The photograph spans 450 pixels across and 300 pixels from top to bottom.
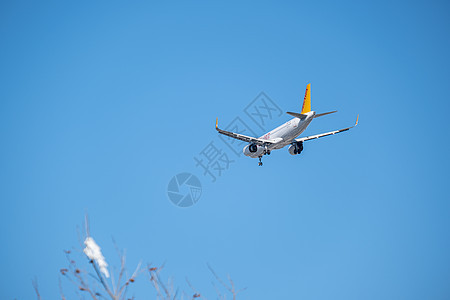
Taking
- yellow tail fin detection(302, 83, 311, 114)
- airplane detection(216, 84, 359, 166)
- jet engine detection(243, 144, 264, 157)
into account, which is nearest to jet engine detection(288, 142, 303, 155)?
airplane detection(216, 84, 359, 166)

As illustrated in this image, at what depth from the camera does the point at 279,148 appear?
2559 inches

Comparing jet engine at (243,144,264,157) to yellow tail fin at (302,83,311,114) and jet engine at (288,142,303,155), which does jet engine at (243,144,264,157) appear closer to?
jet engine at (288,142,303,155)

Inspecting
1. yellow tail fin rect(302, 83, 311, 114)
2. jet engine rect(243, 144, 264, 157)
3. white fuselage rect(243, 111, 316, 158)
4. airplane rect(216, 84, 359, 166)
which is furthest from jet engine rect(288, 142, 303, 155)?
yellow tail fin rect(302, 83, 311, 114)

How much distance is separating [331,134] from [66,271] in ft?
187

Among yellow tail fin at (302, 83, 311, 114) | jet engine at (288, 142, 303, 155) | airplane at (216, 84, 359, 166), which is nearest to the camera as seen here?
airplane at (216, 84, 359, 166)

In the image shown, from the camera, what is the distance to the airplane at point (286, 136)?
190ft

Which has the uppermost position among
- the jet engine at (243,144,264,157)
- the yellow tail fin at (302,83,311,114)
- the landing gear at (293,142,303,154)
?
the jet engine at (243,144,264,157)

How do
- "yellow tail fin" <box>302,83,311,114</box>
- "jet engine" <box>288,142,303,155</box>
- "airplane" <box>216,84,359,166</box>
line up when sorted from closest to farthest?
1. "airplane" <box>216,84,359,166</box>
2. "yellow tail fin" <box>302,83,311,114</box>
3. "jet engine" <box>288,142,303,155</box>

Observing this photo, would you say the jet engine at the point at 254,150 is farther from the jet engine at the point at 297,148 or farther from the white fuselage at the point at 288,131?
the jet engine at the point at 297,148

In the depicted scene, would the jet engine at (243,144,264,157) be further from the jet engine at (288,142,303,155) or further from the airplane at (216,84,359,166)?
the jet engine at (288,142,303,155)

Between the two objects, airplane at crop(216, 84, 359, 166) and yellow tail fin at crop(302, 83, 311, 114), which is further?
yellow tail fin at crop(302, 83, 311, 114)

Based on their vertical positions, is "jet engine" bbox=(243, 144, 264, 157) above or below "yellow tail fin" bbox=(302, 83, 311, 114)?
above

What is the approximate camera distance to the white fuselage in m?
58.0

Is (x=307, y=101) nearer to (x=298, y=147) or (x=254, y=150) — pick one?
(x=298, y=147)
